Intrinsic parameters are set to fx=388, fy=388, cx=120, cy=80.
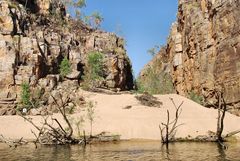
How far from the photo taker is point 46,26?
64.1 metres

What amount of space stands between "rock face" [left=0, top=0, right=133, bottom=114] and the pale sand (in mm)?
10796

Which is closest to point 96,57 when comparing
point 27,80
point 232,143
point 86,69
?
point 86,69

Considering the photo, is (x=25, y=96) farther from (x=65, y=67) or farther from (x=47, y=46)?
(x=47, y=46)

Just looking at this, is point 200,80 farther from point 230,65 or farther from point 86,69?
point 86,69

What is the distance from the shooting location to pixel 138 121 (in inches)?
1447

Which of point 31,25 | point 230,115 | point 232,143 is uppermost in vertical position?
point 31,25

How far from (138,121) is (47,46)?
86.0 ft

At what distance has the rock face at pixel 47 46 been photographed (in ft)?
169

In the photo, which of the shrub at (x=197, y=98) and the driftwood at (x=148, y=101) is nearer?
the driftwood at (x=148, y=101)

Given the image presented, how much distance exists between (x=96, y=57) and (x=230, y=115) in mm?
27306

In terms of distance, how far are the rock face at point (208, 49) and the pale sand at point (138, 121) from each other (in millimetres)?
5381

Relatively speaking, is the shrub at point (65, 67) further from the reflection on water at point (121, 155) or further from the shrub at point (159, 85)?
the reflection on water at point (121, 155)

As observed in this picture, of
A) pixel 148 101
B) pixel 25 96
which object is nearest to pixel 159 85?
pixel 148 101

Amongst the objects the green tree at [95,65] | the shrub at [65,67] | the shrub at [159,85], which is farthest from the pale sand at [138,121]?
the shrub at [159,85]
